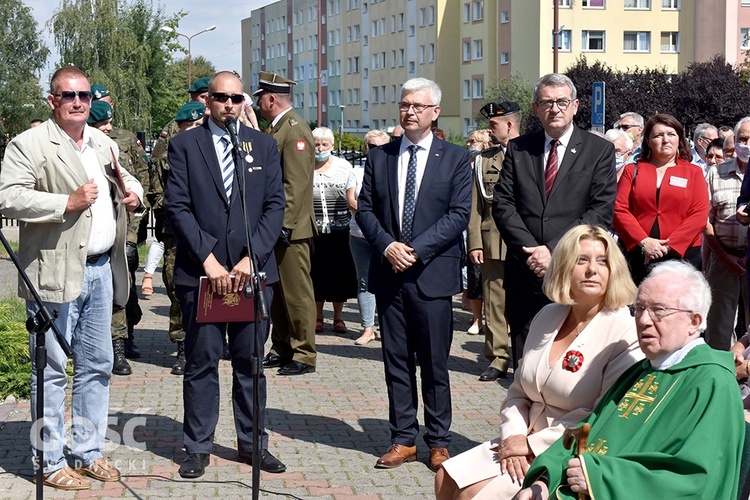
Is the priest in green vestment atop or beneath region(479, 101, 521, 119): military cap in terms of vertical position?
beneath

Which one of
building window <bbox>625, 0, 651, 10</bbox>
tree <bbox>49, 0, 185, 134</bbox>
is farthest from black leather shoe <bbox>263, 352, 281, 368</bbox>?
building window <bbox>625, 0, 651, 10</bbox>

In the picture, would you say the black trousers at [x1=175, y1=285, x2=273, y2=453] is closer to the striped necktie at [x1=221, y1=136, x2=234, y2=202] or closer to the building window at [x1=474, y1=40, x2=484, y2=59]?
the striped necktie at [x1=221, y1=136, x2=234, y2=202]

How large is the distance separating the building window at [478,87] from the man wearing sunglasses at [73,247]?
241 feet

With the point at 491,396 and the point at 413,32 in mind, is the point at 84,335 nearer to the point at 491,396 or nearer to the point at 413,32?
the point at 491,396

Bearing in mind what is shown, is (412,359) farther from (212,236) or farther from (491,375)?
(491,375)

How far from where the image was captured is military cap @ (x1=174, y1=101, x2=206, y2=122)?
9.59m

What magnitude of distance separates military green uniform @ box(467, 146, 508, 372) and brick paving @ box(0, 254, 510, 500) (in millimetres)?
353

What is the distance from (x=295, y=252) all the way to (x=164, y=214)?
122 centimetres

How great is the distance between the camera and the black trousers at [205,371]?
6.43m

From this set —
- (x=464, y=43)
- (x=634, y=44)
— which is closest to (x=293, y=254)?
(x=634, y=44)

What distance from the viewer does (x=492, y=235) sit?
947 centimetres

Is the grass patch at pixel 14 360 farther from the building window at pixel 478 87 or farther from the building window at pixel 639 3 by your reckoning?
the building window at pixel 478 87

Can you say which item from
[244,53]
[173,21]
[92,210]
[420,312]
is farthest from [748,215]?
[244,53]

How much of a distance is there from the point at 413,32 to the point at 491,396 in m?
81.7
